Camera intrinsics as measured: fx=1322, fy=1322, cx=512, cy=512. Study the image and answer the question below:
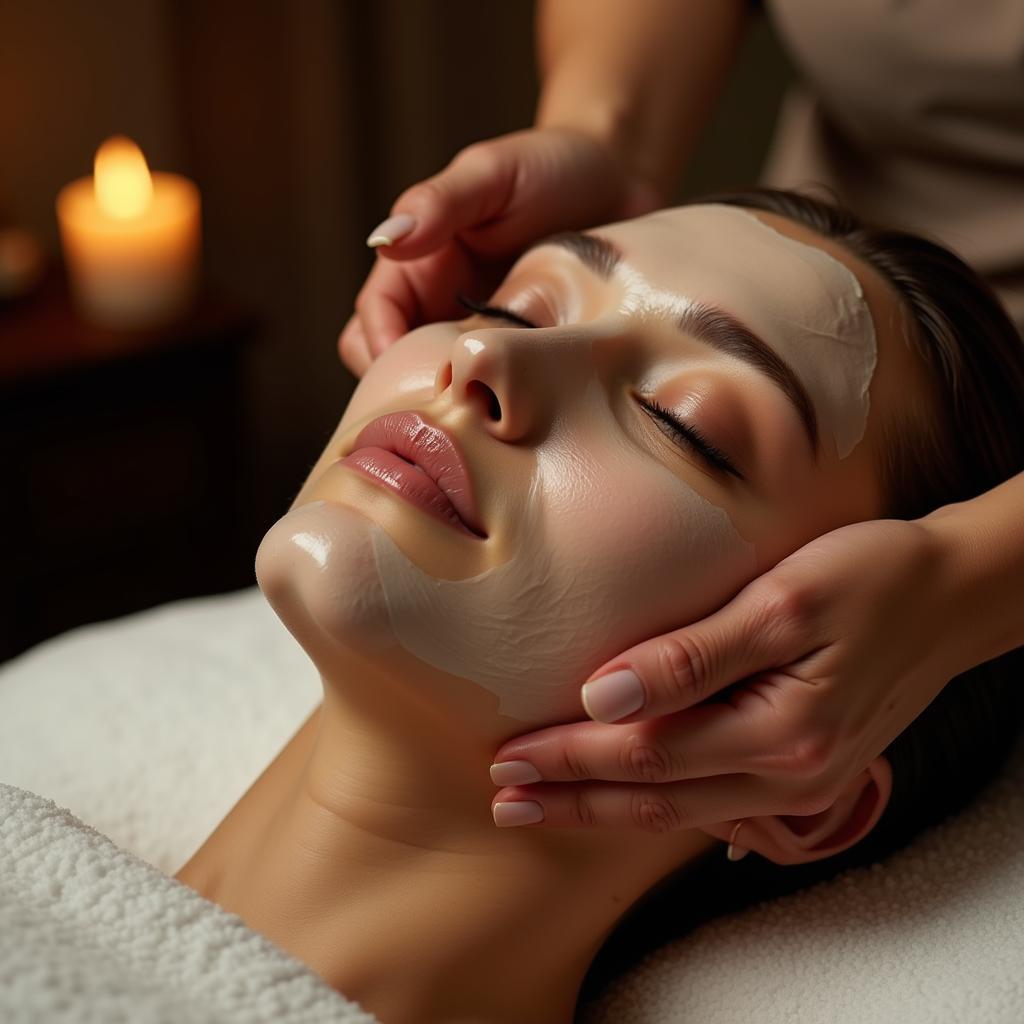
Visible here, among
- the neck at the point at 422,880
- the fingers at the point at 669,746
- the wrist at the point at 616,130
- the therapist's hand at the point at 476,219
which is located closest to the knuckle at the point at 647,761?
the fingers at the point at 669,746

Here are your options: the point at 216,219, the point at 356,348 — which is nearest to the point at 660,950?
the point at 356,348

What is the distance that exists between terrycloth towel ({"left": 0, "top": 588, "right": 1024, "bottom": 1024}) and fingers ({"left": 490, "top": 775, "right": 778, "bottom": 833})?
16cm

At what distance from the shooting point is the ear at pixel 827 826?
89cm

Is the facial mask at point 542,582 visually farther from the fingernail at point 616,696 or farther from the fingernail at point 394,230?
the fingernail at point 394,230

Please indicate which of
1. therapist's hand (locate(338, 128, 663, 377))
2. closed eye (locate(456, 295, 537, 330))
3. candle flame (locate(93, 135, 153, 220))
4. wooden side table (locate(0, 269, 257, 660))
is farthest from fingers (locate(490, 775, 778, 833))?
candle flame (locate(93, 135, 153, 220))

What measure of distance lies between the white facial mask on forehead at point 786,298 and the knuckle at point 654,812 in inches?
10.4

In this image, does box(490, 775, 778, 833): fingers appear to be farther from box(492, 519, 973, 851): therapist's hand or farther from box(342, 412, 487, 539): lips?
box(342, 412, 487, 539): lips

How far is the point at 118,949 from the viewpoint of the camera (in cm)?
77

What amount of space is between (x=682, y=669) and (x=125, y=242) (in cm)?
136

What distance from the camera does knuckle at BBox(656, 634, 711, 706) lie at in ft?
2.38

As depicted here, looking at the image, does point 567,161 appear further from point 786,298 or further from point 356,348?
point 786,298

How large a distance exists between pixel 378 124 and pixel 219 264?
0.40 m

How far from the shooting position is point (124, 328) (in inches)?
73.6

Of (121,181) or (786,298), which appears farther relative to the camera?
(121,181)
